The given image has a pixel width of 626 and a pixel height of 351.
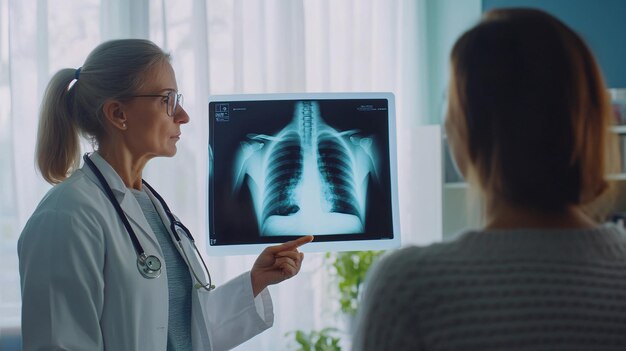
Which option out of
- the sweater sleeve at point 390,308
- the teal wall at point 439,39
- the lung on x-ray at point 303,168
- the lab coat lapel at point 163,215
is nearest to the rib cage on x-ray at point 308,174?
the lung on x-ray at point 303,168

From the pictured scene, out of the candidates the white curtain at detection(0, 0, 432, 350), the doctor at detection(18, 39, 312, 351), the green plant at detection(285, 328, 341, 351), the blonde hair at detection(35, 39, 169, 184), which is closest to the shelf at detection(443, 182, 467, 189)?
the white curtain at detection(0, 0, 432, 350)

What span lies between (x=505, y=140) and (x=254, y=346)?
7.74 feet

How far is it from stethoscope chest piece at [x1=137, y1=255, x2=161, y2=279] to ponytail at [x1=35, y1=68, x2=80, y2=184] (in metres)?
0.28

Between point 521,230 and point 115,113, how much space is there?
100 cm

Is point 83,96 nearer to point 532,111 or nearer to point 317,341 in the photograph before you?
point 532,111

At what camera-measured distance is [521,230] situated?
666mm

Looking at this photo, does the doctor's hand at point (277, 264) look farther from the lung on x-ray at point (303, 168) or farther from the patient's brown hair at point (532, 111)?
the patient's brown hair at point (532, 111)

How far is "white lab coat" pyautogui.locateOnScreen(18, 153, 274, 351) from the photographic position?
121cm

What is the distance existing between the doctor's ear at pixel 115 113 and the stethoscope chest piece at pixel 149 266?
28 cm

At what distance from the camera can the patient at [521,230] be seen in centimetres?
64

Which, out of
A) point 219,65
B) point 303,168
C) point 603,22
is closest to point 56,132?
point 303,168

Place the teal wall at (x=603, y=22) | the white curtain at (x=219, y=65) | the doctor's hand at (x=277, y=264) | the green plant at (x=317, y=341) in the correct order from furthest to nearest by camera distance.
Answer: the teal wall at (x=603, y=22) < the green plant at (x=317, y=341) < the white curtain at (x=219, y=65) < the doctor's hand at (x=277, y=264)

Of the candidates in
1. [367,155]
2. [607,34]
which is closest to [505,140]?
[367,155]

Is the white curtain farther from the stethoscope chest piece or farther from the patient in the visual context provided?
the patient
